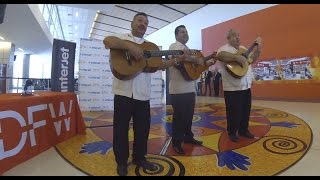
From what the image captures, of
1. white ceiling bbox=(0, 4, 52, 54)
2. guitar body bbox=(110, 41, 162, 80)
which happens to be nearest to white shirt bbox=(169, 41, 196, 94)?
guitar body bbox=(110, 41, 162, 80)

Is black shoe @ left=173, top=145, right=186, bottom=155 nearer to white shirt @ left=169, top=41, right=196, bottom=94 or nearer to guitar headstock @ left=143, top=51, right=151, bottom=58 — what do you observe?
white shirt @ left=169, top=41, right=196, bottom=94

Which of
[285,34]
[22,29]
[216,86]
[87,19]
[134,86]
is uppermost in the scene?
[87,19]

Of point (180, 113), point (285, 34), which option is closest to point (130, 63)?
point (180, 113)

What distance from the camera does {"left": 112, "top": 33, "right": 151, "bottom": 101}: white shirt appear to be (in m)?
1.97

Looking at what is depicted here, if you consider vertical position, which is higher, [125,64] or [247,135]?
[125,64]

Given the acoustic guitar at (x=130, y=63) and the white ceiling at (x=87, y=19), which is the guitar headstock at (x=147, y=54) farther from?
the white ceiling at (x=87, y=19)

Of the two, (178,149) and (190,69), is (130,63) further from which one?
(178,149)

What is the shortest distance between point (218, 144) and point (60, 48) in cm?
406

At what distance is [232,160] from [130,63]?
4.28ft

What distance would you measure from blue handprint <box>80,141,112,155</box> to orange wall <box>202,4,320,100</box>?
701 cm

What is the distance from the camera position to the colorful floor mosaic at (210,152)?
6.63 feet

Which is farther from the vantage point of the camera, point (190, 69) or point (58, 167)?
point (190, 69)

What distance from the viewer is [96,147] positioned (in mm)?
2711
